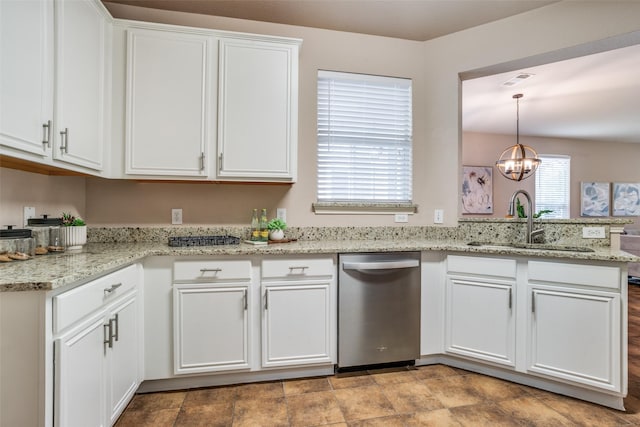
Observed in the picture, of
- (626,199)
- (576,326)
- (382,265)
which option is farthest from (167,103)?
(626,199)

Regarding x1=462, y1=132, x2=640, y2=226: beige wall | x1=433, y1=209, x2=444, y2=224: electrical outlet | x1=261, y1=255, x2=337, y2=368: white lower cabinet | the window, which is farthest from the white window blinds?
the window

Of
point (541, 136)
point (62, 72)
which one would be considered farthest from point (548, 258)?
point (541, 136)

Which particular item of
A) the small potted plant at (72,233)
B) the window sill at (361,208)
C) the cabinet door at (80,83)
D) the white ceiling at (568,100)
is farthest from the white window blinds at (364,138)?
the small potted plant at (72,233)

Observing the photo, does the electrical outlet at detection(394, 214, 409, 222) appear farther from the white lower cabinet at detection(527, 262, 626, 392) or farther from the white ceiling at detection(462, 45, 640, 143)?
the white ceiling at detection(462, 45, 640, 143)

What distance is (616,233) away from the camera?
223 cm

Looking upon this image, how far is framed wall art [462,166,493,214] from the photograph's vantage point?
6133mm

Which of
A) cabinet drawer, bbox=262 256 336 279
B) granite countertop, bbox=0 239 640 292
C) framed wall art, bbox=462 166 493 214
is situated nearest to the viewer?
granite countertop, bbox=0 239 640 292

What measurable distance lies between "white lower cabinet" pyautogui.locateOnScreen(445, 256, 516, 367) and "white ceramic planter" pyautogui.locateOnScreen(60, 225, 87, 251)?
2.33 m

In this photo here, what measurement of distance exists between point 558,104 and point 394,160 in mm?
3391

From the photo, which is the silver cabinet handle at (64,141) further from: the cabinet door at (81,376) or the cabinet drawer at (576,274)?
the cabinet drawer at (576,274)

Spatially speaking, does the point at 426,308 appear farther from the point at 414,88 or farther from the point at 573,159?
the point at 573,159

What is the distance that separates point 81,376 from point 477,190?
6.26 meters

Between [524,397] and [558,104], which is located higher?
[558,104]

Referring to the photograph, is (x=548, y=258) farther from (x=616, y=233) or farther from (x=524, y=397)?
(x=524, y=397)
